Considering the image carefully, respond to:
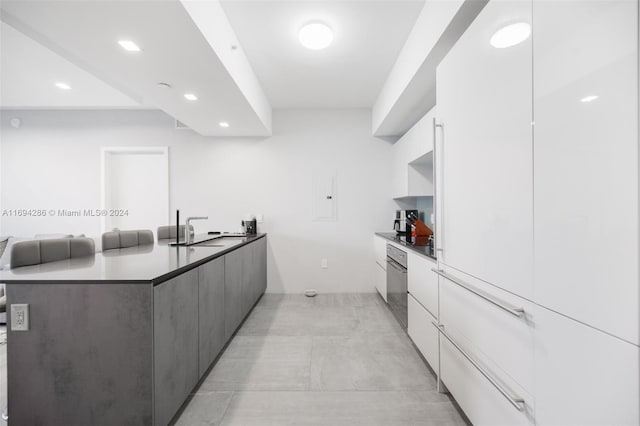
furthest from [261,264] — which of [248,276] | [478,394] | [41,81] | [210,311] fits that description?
[41,81]

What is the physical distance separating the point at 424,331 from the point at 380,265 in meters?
1.63

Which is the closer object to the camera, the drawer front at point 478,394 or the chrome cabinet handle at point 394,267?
the drawer front at point 478,394

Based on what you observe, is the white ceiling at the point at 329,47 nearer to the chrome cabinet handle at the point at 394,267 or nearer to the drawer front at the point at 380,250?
the drawer front at the point at 380,250

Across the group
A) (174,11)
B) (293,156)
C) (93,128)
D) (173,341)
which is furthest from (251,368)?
(93,128)

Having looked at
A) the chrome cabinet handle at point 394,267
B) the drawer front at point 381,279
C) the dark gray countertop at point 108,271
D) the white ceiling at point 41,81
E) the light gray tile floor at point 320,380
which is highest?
the white ceiling at point 41,81

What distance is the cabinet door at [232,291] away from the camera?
7.34 ft

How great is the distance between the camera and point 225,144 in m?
4.09

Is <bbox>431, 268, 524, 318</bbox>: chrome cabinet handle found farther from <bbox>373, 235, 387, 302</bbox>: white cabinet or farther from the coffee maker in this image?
the coffee maker

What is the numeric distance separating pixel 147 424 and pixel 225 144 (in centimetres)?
359

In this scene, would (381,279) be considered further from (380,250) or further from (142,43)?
(142,43)

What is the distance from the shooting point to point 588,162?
0.72m

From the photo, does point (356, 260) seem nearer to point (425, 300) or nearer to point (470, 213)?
point (425, 300)

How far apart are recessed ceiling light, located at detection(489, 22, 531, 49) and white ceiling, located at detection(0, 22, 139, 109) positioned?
3.74 metres

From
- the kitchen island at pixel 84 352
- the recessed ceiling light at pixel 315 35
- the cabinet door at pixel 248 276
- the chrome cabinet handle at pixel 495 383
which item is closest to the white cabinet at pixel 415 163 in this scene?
the recessed ceiling light at pixel 315 35
